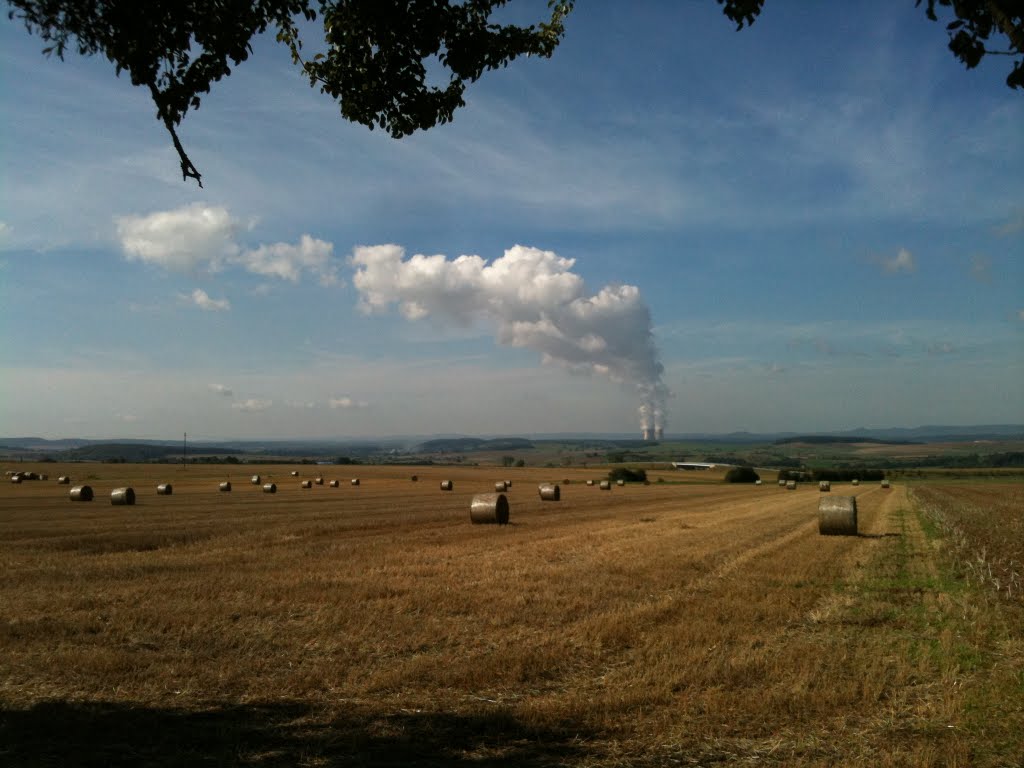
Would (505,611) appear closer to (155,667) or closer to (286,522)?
(155,667)

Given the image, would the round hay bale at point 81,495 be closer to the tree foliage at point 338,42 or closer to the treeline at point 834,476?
the tree foliage at point 338,42

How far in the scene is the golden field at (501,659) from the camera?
6.10m

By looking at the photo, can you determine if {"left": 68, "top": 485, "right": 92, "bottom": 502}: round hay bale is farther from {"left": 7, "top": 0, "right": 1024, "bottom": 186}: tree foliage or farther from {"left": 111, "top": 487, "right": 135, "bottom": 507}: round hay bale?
{"left": 7, "top": 0, "right": 1024, "bottom": 186}: tree foliage

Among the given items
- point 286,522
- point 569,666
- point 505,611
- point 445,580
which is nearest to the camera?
point 569,666

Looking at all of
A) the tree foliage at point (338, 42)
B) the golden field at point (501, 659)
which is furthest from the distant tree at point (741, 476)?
the tree foliage at point (338, 42)

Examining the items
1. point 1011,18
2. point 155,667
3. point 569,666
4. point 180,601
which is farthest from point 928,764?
point 180,601

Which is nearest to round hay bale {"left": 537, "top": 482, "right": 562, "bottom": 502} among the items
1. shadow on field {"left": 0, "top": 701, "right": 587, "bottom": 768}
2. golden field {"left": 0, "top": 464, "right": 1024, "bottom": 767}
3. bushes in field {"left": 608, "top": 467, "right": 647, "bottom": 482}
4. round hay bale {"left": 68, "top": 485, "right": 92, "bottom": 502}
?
round hay bale {"left": 68, "top": 485, "right": 92, "bottom": 502}

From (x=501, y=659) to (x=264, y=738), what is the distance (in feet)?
9.57

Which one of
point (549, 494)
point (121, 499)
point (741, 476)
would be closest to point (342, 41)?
point (121, 499)

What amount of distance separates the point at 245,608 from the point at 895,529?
879 inches

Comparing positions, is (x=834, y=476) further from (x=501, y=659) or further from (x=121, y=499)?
(x=501, y=659)

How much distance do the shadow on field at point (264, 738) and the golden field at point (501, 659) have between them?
0.02 metres

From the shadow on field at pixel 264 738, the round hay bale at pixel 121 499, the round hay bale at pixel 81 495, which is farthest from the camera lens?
the round hay bale at pixel 81 495

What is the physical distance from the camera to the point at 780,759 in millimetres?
5863
